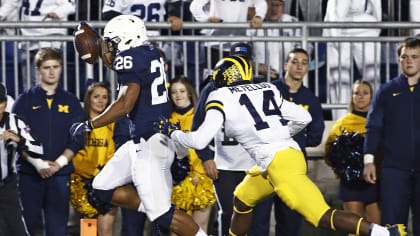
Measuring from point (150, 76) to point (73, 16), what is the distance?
135 inches

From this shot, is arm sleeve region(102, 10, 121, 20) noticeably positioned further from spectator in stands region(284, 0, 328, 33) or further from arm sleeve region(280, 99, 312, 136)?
arm sleeve region(280, 99, 312, 136)

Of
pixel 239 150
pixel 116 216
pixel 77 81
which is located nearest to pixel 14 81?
pixel 77 81

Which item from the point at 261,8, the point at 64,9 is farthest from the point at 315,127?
the point at 64,9

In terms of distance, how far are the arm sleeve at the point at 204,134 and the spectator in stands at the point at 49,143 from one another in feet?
5.30

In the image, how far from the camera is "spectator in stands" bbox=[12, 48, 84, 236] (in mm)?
11758

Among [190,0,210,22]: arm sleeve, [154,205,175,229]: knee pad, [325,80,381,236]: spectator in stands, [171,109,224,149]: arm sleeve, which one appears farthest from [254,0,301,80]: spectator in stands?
[154,205,175,229]: knee pad

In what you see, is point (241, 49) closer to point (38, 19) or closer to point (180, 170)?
point (180, 170)

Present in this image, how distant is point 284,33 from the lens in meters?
13.4

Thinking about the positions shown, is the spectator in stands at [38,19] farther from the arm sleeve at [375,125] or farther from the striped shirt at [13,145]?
the arm sleeve at [375,125]

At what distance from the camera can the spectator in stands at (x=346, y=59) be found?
13094 mm

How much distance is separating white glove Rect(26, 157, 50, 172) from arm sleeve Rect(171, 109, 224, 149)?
1.57 m

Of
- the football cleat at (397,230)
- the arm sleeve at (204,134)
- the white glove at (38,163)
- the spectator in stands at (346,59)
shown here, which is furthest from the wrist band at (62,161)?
the football cleat at (397,230)

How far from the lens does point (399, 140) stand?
11578 millimetres

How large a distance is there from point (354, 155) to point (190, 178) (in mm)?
1459
